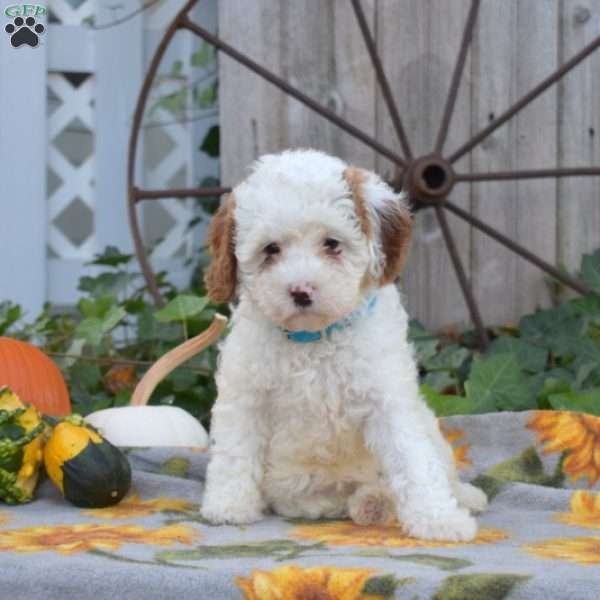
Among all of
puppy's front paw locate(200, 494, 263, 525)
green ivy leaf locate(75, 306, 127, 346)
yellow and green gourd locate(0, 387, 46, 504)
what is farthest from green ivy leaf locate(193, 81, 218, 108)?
puppy's front paw locate(200, 494, 263, 525)

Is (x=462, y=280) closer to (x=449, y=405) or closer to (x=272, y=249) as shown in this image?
(x=449, y=405)

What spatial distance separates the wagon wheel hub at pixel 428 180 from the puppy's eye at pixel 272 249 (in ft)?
5.12

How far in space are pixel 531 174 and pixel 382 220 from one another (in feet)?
5.75

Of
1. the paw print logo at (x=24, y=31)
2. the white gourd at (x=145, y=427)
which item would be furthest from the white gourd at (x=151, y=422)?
the paw print logo at (x=24, y=31)

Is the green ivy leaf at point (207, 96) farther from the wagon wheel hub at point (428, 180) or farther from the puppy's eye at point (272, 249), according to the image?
the puppy's eye at point (272, 249)

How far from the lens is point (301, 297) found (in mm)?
2168

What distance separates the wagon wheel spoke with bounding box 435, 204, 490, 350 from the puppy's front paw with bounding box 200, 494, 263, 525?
165 cm

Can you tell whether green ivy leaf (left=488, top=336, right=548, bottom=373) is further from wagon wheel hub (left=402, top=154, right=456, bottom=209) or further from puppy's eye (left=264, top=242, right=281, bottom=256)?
puppy's eye (left=264, top=242, right=281, bottom=256)

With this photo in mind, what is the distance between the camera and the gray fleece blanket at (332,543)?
1.79m

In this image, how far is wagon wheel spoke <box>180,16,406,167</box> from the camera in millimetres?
3912

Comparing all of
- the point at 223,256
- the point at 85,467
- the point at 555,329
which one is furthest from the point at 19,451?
the point at 555,329

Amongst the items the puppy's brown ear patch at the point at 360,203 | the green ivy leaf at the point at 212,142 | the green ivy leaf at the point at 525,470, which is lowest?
the green ivy leaf at the point at 525,470

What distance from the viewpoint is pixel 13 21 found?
412 centimetres

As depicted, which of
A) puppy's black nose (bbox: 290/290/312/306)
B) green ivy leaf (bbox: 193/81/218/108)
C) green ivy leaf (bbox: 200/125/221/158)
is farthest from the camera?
green ivy leaf (bbox: 193/81/218/108)
